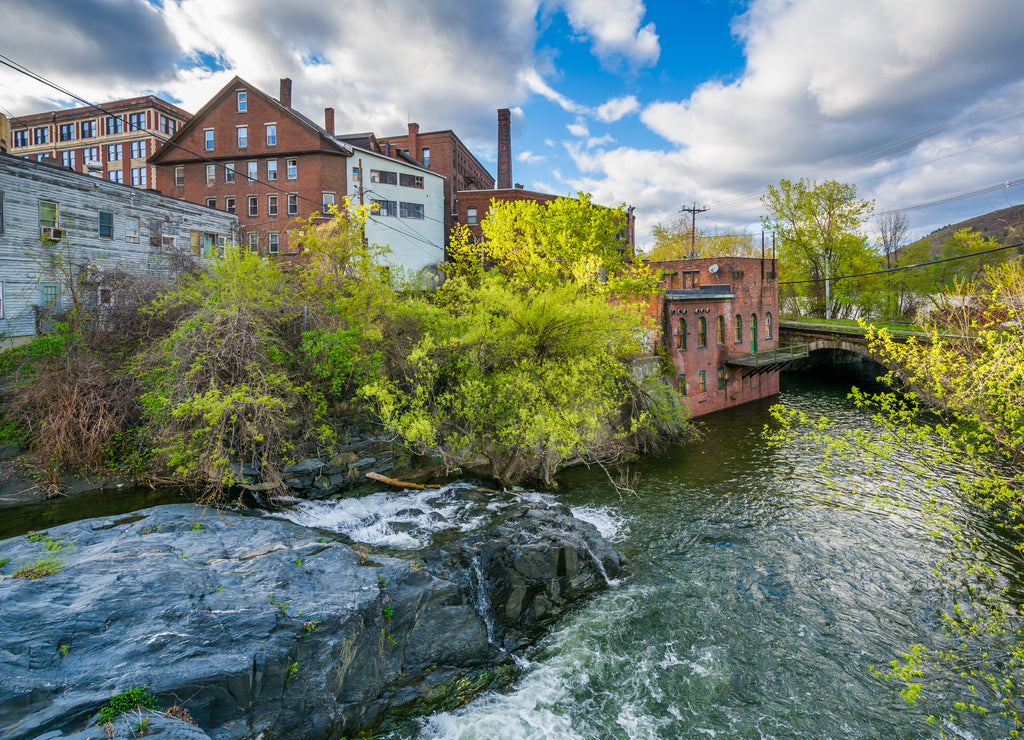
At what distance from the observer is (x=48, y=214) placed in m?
20.3

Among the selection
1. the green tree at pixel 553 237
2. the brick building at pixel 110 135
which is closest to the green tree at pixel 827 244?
the green tree at pixel 553 237

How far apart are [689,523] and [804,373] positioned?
3511 cm

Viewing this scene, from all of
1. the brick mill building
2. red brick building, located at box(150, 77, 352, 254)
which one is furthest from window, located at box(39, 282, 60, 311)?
red brick building, located at box(150, 77, 352, 254)

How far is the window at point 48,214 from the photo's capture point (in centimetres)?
2005

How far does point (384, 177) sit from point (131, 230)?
15.9 meters

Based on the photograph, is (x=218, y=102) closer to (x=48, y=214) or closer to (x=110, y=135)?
(x=48, y=214)

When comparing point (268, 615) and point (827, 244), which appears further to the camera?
point (827, 244)

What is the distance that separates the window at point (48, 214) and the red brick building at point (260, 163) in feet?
40.4

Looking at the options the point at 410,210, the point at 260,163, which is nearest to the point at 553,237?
the point at 410,210

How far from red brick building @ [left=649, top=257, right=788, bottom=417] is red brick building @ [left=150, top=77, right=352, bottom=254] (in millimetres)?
23877

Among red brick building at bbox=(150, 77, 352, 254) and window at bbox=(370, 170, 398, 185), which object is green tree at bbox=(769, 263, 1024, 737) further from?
red brick building at bbox=(150, 77, 352, 254)

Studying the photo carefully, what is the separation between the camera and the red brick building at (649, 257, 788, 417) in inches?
1053

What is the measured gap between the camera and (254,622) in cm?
702

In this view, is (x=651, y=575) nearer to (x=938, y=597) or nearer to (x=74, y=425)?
(x=938, y=597)
